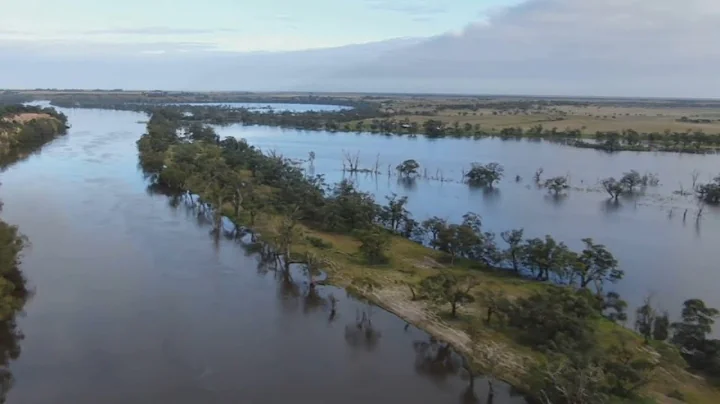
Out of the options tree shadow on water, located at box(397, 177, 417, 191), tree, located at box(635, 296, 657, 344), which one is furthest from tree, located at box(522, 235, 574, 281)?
tree shadow on water, located at box(397, 177, 417, 191)

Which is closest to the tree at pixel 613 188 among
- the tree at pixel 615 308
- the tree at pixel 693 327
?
the tree at pixel 615 308

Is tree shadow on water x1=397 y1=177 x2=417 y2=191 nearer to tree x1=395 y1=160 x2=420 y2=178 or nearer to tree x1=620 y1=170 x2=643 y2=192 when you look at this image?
tree x1=395 y1=160 x2=420 y2=178

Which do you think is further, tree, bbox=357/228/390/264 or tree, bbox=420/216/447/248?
tree, bbox=420/216/447/248

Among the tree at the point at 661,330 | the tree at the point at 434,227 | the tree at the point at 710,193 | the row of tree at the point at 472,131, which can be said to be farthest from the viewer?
the row of tree at the point at 472,131

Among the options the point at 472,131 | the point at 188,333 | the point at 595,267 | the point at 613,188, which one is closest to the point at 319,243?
the point at 188,333

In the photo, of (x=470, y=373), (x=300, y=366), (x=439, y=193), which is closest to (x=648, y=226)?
(x=439, y=193)

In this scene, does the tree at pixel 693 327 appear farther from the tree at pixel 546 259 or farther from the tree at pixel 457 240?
the tree at pixel 457 240
